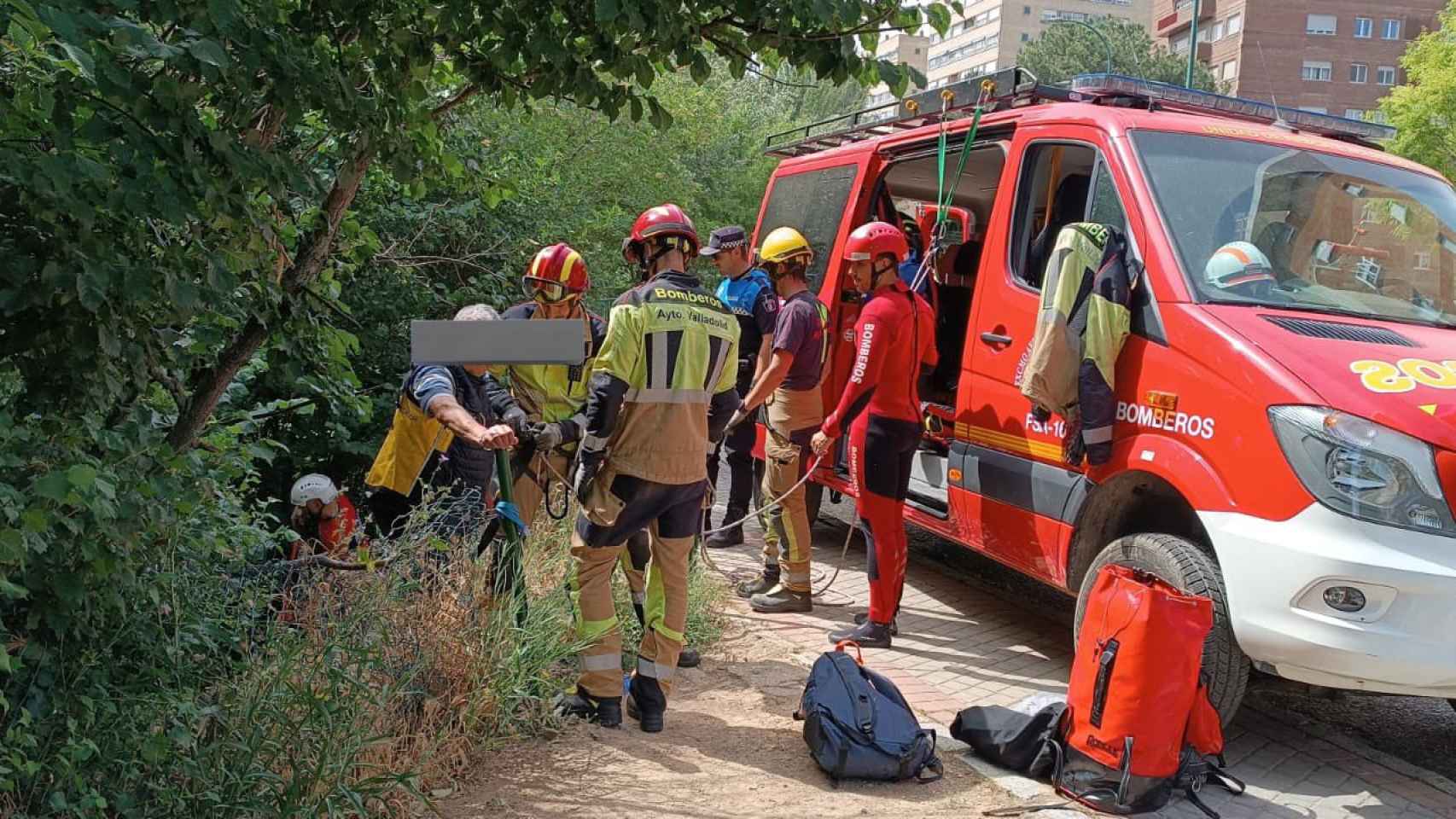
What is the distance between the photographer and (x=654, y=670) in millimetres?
4832

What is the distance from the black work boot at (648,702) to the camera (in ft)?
15.7

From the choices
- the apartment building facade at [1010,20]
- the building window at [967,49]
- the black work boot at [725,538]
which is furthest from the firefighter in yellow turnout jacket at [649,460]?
the building window at [967,49]

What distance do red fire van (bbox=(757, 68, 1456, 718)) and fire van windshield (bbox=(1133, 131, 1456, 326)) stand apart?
0.01 m

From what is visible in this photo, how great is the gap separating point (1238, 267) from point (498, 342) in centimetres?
296

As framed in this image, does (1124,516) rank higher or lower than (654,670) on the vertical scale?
higher

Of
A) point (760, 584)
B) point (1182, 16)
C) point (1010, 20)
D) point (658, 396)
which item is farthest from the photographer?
point (1010, 20)

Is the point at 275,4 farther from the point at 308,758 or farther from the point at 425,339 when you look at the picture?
the point at 308,758

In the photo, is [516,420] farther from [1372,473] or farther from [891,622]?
[1372,473]

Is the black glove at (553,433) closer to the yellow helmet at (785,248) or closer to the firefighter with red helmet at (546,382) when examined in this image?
the firefighter with red helmet at (546,382)

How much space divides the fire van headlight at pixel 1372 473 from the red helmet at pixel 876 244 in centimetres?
236

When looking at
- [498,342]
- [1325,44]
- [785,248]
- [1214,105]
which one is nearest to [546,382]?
[498,342]

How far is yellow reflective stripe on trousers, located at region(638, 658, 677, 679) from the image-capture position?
4828 millimetres

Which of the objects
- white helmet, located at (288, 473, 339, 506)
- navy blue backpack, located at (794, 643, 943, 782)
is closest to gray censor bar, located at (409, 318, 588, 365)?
navy blue backpack, located at (794, 643, 943, 782)

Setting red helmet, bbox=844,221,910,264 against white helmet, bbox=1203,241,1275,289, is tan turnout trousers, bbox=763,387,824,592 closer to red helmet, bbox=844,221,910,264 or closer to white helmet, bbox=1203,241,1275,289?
red helmet, bbox=844,221,910,264
